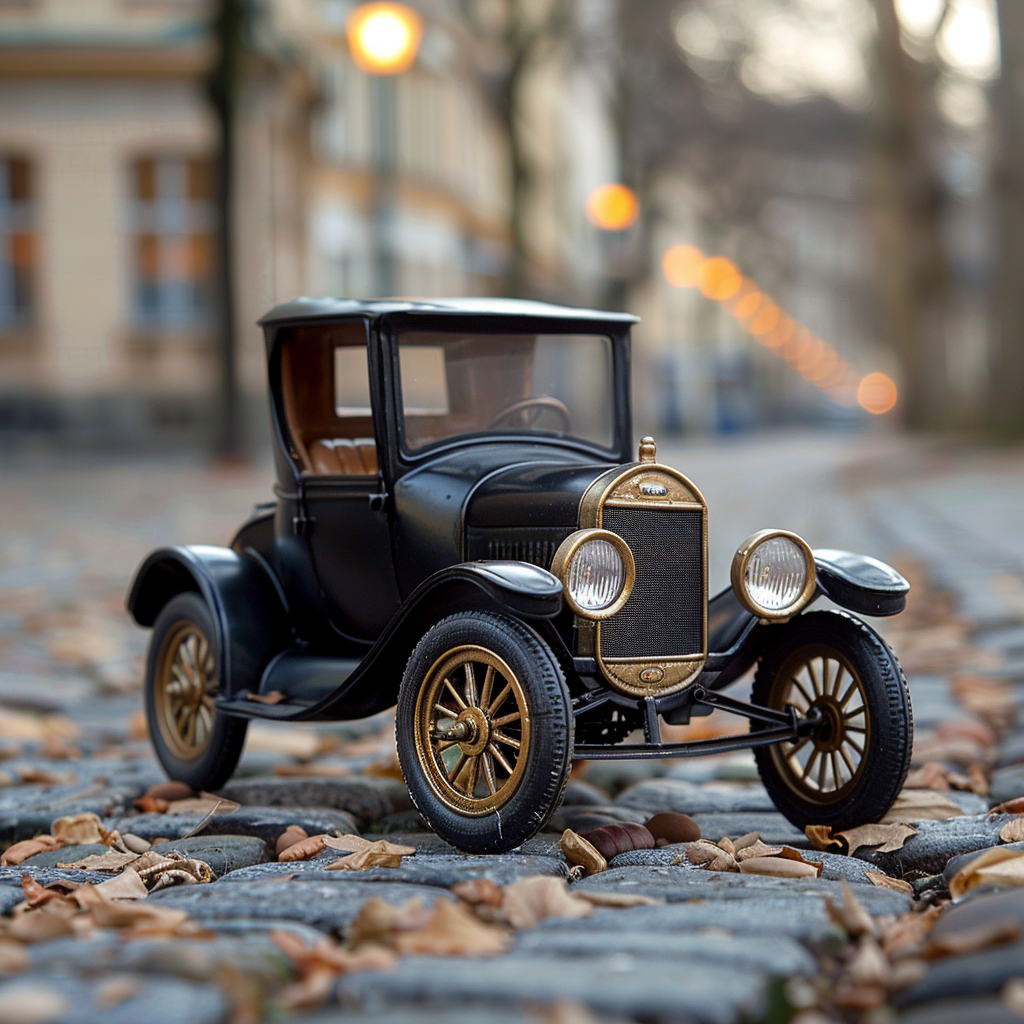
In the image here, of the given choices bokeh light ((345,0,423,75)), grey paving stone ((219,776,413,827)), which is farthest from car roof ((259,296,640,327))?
bokeh light ((345,0,423,75))

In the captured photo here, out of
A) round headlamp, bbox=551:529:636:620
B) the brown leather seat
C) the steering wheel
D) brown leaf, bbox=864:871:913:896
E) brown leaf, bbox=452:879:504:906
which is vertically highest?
the steering wheel

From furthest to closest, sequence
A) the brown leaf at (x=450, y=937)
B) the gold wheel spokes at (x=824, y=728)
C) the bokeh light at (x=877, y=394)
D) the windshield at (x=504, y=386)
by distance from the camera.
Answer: the bokeh light at (x=877, y=394) < the windshield at (x=504, y=386) < the gold wheel spokes at (x=824, y=728) < the brown leaf at (x=450, y=937)

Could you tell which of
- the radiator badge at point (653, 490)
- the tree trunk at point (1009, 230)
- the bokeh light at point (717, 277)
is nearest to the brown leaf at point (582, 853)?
the radiator badge at point (653, 490)

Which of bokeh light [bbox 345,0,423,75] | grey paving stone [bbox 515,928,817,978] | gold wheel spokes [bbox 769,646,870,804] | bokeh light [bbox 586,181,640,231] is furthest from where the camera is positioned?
bokeh light [bbox 586,181,640,231]

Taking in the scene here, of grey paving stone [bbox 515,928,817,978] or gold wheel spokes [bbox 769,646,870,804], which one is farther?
gold wheel spokes [bbox 769,646,870,804]

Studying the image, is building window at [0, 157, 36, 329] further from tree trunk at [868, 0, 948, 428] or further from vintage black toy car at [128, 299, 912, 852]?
vintage black toy car at [128, 299, 912, 852]

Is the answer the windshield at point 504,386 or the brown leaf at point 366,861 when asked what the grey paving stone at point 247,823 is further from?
the windshield at point 504,386

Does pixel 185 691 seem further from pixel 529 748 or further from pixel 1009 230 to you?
pixel 1009 230
